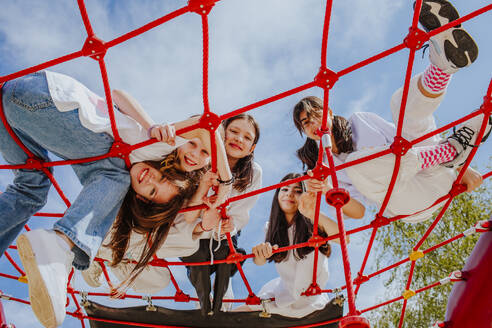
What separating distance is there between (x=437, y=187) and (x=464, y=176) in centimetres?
13

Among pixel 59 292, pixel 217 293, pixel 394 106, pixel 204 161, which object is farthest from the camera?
pixel 217 293

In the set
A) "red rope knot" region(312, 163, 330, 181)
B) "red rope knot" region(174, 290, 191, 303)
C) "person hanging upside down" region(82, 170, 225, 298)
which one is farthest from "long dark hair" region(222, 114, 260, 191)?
"red rope knot" region(174, 290, 191, 303)

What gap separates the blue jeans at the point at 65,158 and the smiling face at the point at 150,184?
4 cm

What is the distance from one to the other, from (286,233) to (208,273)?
1.46 feet

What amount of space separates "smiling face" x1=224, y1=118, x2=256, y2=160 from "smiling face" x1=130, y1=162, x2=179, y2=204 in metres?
0.46

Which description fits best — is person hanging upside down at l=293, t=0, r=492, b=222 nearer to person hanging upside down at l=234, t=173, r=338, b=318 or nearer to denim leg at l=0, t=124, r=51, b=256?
person hanging upside down at l=234, t=173, r=338, b=318

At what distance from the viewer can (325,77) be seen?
1476 millimetres

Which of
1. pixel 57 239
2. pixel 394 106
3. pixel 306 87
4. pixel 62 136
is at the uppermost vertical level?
pixel 394 106

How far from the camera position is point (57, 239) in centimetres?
114

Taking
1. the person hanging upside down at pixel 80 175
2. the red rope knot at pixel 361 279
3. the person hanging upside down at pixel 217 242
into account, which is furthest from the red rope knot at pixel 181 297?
the red rope knot at pixel 361 279

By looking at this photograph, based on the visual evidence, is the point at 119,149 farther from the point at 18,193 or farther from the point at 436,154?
the point at 436,154

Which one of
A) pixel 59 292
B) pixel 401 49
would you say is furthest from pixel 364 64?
pixel 59 292

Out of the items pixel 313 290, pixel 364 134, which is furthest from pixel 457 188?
pixel 313 290

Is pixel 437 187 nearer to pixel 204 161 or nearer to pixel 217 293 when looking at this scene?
pixel 204 161
